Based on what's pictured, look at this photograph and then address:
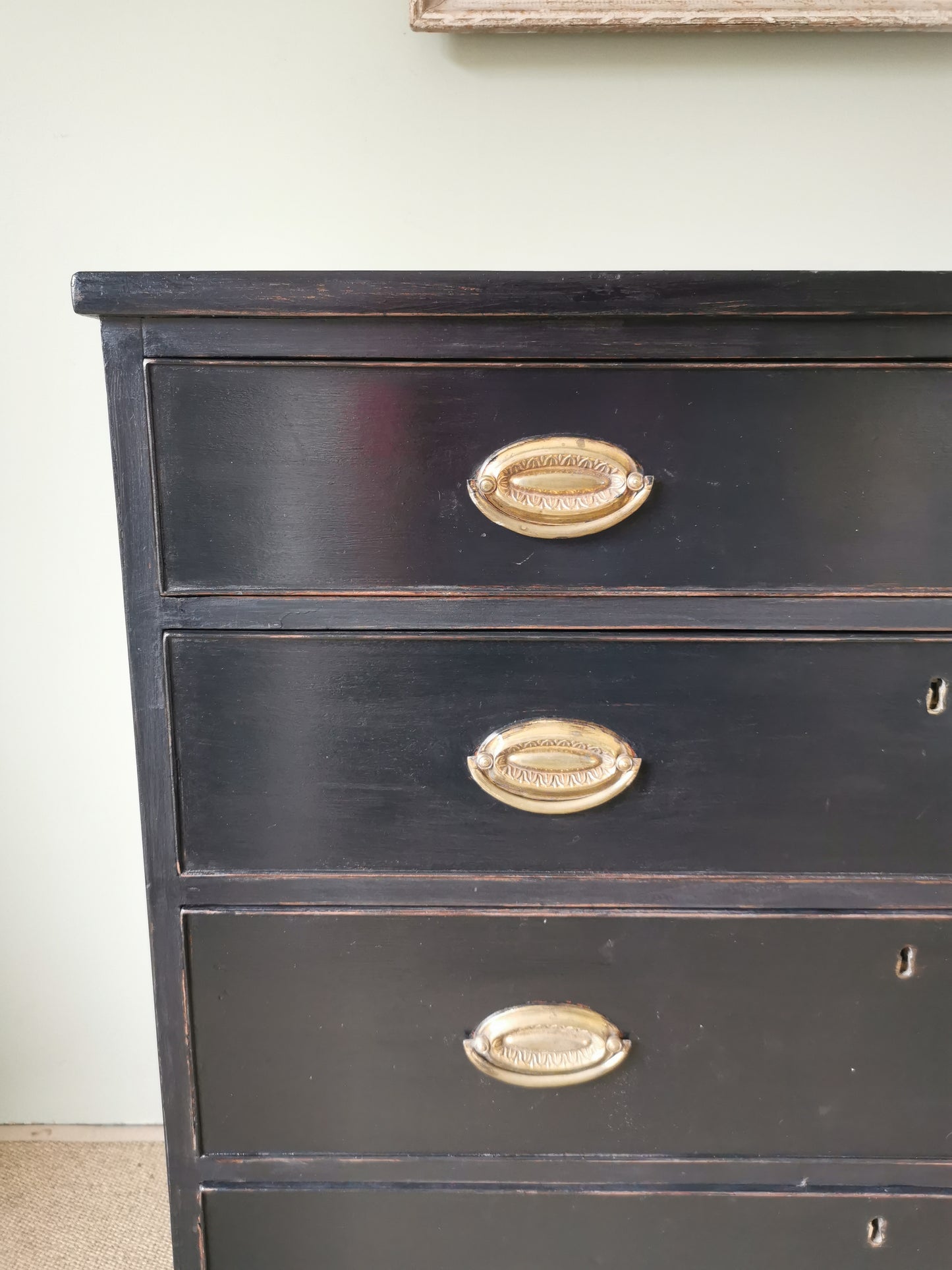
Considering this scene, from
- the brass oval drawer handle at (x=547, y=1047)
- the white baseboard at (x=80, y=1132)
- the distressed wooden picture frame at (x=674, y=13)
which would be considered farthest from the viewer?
the white baseboard at (x=80, y=1132)

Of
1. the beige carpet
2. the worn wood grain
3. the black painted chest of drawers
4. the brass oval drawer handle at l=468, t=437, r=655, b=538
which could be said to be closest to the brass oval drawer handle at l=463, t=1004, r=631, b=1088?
the black painted chest of drawers

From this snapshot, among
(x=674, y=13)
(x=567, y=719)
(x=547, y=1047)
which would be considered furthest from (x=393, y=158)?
(x=547, y=1047)

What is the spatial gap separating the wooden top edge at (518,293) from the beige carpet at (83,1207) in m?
1.03

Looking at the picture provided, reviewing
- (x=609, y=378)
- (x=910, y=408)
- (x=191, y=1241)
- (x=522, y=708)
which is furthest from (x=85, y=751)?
(x=910, y=408)

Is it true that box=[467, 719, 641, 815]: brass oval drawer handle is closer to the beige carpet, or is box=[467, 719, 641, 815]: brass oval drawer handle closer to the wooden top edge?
the wooden top edge

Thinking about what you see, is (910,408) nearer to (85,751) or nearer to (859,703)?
(859,703)

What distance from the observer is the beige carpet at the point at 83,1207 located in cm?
92

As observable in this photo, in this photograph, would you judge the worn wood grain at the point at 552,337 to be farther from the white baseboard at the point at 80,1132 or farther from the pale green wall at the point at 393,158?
the white baseboard at the point at 80,1132

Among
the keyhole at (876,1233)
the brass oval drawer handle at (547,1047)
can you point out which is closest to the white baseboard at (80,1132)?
the brass oval drawer handle at (547,1047)

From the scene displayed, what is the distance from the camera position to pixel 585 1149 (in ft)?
2.00

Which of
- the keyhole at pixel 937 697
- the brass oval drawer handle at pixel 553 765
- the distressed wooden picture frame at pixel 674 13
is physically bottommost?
the brass oval drawer handle at pixel 553 765

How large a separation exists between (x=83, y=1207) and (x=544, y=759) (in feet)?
3.05

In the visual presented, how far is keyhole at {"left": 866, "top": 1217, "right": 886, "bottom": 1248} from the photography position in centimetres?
62

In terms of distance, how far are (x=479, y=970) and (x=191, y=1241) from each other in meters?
A: 0.32
